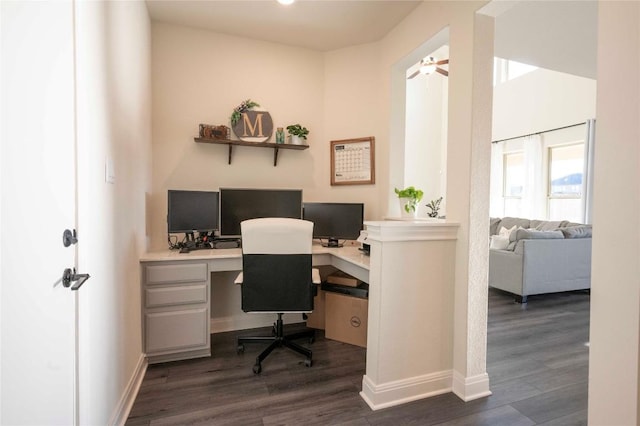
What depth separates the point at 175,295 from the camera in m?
2.22

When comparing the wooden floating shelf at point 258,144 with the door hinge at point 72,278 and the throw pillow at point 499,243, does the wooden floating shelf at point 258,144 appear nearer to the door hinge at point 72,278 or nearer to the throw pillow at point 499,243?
the door hinge at point 72,278

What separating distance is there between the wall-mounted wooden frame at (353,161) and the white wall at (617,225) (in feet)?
6.56

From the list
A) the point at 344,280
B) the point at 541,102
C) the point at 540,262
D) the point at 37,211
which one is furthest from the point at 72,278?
the point at 541,102

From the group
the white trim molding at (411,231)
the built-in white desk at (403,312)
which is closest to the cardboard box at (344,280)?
the built-in white desk at (403,312)

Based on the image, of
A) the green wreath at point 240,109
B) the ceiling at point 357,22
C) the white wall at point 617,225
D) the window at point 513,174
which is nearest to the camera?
the white wall at point 617,225

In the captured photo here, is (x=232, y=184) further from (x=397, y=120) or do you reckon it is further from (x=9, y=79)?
(x=9, y=79)

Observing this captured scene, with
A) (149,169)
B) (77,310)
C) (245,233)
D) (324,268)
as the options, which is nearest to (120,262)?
(77,310)

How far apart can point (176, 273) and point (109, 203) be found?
825mm

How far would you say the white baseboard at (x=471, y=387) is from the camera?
1868 millimetres

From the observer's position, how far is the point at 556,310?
3.46m

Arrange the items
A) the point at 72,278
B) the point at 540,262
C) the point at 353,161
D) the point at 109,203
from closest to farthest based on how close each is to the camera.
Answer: the point at 72,278 < the point at 109,203 < the point at 353,161 < the point at 540,262

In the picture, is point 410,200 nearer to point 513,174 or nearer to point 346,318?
point 346,318

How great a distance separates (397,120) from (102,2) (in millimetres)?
2193

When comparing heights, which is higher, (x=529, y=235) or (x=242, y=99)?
(x=242, y=99)
